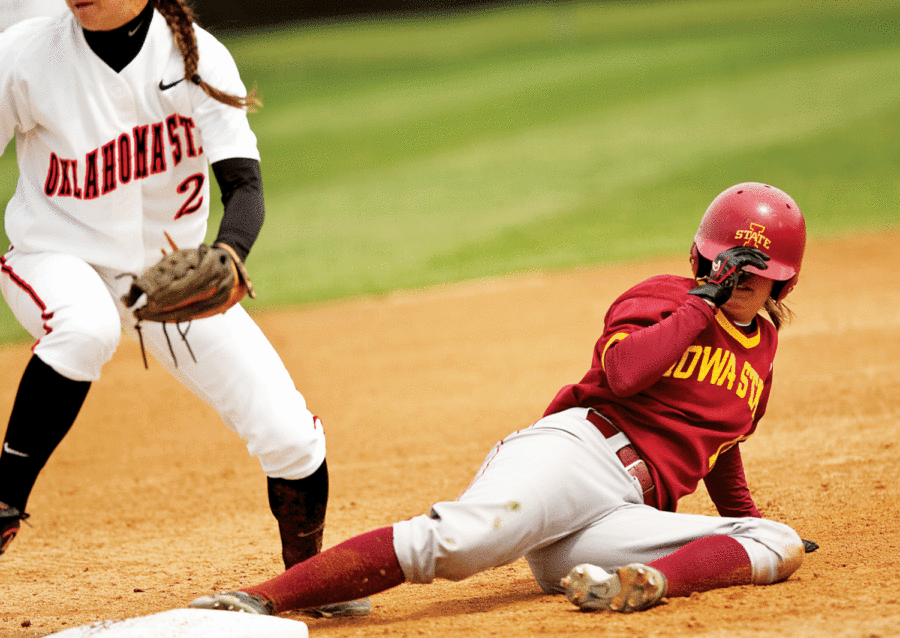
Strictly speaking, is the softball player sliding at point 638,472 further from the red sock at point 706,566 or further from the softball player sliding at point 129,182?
the softball player sliding at point 129,182

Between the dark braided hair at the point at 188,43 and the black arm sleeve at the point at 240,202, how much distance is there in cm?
15

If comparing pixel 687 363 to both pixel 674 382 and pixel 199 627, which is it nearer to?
pixel 674 382

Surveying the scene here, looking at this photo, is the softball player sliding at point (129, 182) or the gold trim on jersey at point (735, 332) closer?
the softball player sliding at point (129, 182)

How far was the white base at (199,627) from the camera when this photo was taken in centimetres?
238

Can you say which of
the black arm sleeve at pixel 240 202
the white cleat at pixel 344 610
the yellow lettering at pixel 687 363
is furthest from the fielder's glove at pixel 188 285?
the yellow lettering at pixel 687 363

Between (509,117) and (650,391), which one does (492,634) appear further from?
(509,117)


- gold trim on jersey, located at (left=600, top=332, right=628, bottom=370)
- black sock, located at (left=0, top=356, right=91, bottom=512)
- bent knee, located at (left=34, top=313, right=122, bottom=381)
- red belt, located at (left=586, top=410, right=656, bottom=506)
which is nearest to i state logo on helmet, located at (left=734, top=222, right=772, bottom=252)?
gold trim on jersey, located at (left=600, top=332, right=628, bottom=370)

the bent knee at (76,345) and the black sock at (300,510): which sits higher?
the bent knee at (76,345)

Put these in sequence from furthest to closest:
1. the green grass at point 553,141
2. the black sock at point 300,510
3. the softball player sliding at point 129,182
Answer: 1. the green grass at point 553,141
2. the black sock at point 300,510
3. the softball player sliding at point 129,182

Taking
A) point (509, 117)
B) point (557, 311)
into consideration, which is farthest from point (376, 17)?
point (557, 311)

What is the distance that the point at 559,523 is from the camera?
2.66 m

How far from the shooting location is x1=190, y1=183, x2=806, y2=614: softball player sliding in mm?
2512

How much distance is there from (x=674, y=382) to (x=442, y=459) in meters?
2.24

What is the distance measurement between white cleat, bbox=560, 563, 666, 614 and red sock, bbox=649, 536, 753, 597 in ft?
0.17
